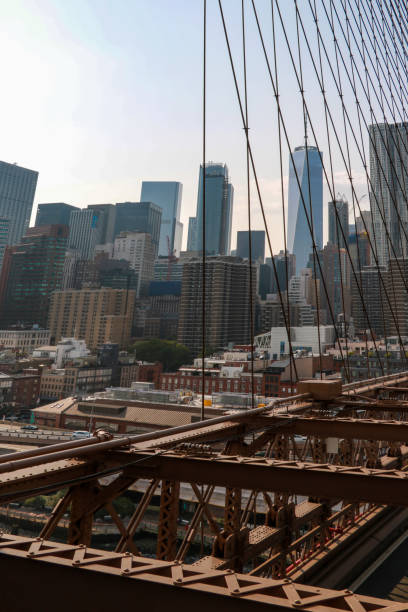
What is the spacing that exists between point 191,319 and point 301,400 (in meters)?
110

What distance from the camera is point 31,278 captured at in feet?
473

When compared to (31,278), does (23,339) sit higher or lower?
lower

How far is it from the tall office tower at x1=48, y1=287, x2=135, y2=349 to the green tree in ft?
61.7

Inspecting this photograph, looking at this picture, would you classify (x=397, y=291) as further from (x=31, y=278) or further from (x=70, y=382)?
(x=31, y=278)

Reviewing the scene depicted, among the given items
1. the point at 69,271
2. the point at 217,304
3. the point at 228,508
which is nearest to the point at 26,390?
the point at 217,304

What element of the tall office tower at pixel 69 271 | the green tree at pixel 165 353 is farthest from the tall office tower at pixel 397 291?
the tall office tower at pixel 69 271

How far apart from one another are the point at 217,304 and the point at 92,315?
1483 inches

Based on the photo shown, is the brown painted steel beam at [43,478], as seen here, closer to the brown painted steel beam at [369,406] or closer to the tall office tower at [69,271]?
the brown painted steel beam at [369,406]

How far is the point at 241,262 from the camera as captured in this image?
129 meters

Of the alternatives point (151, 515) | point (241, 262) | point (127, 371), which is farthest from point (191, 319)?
point (151, 515)

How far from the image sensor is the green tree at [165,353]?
4077 inches

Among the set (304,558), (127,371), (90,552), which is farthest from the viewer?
(127,371)

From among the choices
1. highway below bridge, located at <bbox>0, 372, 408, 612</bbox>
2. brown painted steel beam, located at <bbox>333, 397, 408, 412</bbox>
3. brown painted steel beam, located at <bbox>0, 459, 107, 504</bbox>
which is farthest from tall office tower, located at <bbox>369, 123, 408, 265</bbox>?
brown painted steel beam, located at <bbox>0, 459, 107, 504</bbox>

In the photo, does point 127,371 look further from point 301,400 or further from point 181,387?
point 301,400
